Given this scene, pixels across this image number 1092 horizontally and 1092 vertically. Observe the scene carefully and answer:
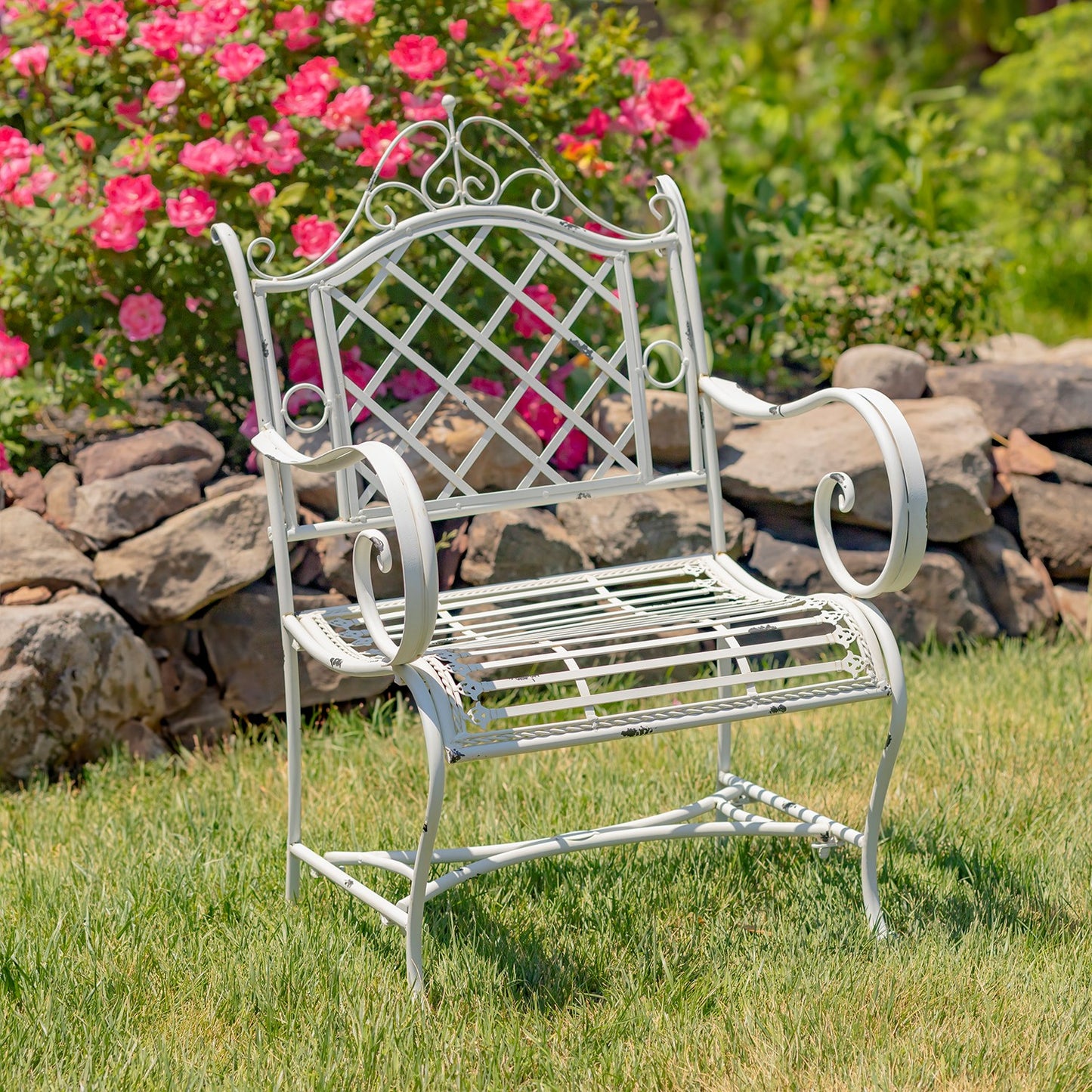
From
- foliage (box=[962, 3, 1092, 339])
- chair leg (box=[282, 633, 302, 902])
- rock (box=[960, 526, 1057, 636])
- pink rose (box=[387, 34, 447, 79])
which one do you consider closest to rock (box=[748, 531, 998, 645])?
rock (box=[960, 526, 1057, 636])

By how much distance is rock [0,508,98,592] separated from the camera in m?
2.69

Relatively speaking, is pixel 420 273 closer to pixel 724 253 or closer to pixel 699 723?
pixel 724 253

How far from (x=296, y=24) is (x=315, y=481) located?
1.05m

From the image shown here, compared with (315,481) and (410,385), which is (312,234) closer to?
(410,385)

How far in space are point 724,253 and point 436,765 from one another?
2.57 metres

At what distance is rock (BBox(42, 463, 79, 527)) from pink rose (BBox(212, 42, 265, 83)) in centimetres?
92

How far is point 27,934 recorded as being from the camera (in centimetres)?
196

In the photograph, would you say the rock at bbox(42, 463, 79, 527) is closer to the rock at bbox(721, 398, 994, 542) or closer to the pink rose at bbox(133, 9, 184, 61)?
the pink rose at bbox(133, 9, 184, 61)

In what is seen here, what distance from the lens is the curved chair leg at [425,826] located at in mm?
1685

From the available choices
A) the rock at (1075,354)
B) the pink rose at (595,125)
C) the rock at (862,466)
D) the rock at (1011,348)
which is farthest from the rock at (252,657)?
the rock at (1011,348)

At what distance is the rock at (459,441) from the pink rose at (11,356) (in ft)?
2.50

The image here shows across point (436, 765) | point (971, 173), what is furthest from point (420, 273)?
point (971, 173)

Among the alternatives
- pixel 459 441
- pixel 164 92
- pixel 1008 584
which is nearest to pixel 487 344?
pixel 459 441

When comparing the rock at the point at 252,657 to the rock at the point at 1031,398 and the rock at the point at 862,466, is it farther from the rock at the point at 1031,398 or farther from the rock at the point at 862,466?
the rock at the point at 1031,398
